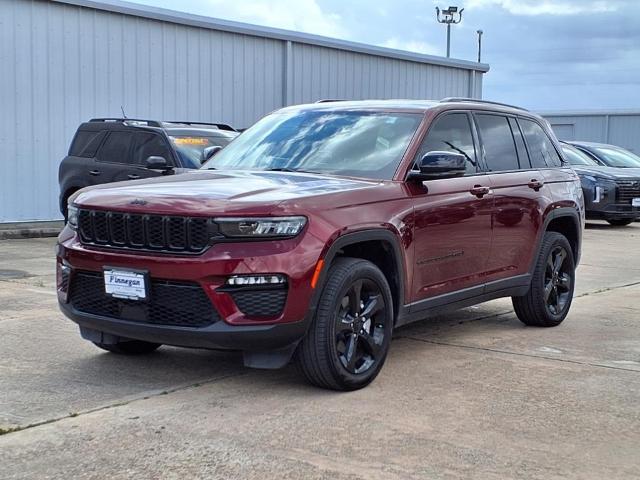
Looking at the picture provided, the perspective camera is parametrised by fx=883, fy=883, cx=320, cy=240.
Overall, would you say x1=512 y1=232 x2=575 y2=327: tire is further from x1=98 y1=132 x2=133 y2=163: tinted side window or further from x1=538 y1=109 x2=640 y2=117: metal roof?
x1=538 y1=109 x2=640 y2=117: metal roof

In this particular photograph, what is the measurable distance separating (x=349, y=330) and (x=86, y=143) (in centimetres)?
923

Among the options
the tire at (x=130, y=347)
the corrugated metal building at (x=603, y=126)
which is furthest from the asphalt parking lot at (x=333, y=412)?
the corrugated metal building at (x=603, y=126)

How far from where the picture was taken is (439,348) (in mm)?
6547

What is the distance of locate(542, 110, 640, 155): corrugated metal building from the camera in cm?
3472

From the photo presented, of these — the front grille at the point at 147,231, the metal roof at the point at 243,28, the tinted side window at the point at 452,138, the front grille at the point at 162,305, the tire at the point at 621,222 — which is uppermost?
the metal roof at the point at 243,28

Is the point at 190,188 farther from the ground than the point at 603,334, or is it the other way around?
the point at 190,188

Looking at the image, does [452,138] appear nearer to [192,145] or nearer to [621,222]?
[192,145]

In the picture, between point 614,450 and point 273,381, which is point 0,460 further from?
point 614,450

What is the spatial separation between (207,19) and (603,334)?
13698mm

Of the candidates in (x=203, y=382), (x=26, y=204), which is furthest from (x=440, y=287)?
(x=26, y=204)

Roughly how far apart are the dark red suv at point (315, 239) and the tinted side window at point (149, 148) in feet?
17.9

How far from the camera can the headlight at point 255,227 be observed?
4785 mm

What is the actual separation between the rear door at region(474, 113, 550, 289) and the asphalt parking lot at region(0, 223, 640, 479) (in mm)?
661

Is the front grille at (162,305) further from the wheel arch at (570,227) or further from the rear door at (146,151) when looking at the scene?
the rear door at (146,151)
